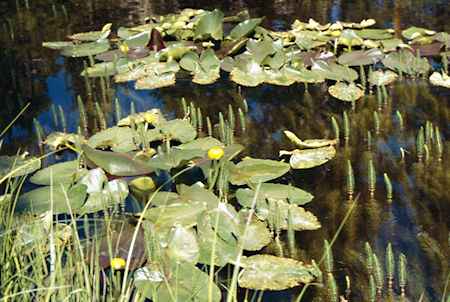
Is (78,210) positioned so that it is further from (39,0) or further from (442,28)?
(39,0)

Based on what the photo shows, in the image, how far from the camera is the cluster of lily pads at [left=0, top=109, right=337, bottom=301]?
5.31 ft

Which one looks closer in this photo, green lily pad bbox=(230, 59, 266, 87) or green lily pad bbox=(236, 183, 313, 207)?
green lily pad bbox=(236, 183, 313, 207)

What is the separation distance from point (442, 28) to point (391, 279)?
2581 mm

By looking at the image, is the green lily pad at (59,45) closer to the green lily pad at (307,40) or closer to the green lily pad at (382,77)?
the green lily pad at (307,40)

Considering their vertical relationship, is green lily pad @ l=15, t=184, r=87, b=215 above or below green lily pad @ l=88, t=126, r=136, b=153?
below

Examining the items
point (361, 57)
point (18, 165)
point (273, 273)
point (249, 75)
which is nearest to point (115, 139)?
point (18, 165)

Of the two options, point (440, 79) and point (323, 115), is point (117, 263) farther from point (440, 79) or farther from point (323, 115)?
point (440, 79)

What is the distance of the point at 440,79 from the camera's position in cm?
289

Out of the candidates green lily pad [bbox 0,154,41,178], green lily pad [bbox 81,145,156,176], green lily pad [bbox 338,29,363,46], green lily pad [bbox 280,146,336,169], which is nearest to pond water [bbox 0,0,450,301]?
green lily pad [bbox 280,146,336,169]

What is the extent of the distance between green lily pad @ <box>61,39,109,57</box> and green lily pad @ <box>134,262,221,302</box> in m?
2.30

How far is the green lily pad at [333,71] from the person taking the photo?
9.78 ft

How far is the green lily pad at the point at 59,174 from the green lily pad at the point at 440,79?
179 cm

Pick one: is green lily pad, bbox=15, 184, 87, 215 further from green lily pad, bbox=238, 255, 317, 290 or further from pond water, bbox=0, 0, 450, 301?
green lily pad, bbox=238, 255, 317, 290

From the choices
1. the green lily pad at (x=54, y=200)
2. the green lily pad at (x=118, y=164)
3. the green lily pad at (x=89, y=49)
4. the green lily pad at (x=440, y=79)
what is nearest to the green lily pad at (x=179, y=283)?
the green lily pad at (x=54, y=200)
